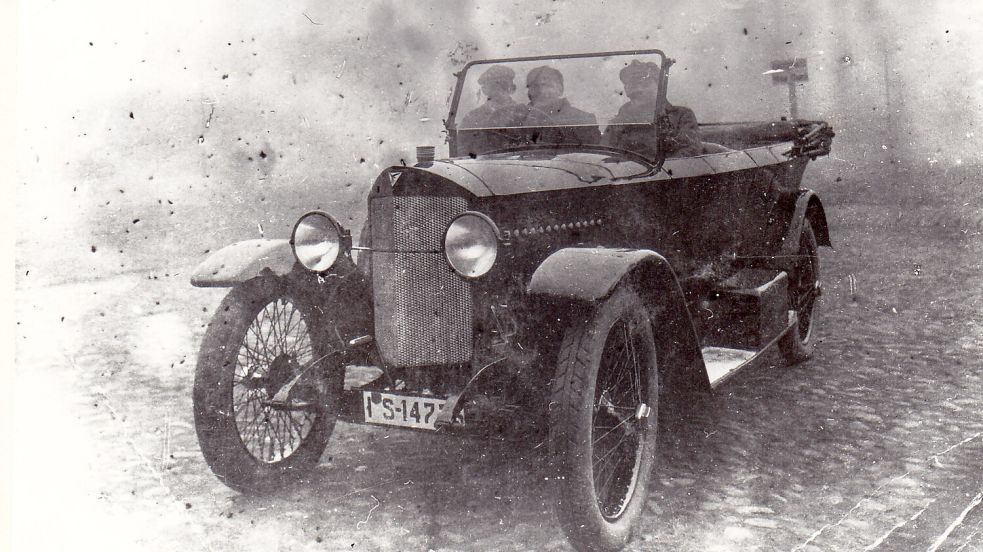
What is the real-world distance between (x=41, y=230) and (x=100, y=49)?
2.76ft

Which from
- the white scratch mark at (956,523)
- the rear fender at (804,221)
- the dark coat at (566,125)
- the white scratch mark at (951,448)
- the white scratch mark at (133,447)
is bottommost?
the white scratch mark at (956,523)

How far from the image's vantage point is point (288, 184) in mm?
6594

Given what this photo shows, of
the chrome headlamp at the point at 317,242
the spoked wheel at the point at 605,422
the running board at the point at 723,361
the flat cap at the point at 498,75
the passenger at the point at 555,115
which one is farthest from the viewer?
the flat cap at the point at 498,75

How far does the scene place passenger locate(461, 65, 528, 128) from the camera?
3891 millimetres

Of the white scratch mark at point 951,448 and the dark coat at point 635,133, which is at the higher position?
the dark coat at point 635,133

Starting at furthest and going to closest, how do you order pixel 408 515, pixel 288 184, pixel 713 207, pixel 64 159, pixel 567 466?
pixel 288 184 → pixel 713 207 → pixel 64 159 → pixel 408 515 → pixel 567 466

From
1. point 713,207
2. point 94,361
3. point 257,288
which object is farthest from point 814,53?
point 94,361

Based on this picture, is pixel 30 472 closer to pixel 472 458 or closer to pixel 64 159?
pixel 64 159

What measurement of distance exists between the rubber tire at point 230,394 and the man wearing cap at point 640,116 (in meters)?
1.70

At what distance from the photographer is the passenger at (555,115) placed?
3820 millimetres

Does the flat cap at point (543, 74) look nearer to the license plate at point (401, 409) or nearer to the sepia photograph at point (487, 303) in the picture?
the sepia photograph at point (487, 303)

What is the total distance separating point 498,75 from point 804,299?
8.56ft

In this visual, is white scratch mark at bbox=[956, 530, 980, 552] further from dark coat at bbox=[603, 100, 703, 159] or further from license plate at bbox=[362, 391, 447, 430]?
dark coat at bbox=[603, 100, 703, 159]

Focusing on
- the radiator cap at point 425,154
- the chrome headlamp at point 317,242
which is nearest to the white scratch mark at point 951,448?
the radiator cap at point 425,154
